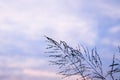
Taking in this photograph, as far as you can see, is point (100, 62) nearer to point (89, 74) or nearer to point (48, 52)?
point (89, 74)

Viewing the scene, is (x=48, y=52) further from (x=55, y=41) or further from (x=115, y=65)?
(x=115, y=65)

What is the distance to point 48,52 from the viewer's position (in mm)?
8266

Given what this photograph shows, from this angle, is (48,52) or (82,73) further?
(48,52)

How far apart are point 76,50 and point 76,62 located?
1.03 ft

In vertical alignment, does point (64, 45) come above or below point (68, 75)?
above

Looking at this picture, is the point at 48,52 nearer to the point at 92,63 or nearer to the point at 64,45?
the point at 64,45

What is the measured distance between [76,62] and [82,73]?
21 centimetres

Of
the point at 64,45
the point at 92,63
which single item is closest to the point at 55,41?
the point at 64,45

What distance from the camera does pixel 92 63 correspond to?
312 inches

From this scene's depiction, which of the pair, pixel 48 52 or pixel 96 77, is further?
pixel 48 52

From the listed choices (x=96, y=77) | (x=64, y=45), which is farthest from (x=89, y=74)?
(x=64, y=45)

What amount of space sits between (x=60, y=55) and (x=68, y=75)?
0.36 meters

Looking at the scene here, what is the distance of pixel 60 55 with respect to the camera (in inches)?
314

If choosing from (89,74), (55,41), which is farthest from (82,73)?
(55,41)
